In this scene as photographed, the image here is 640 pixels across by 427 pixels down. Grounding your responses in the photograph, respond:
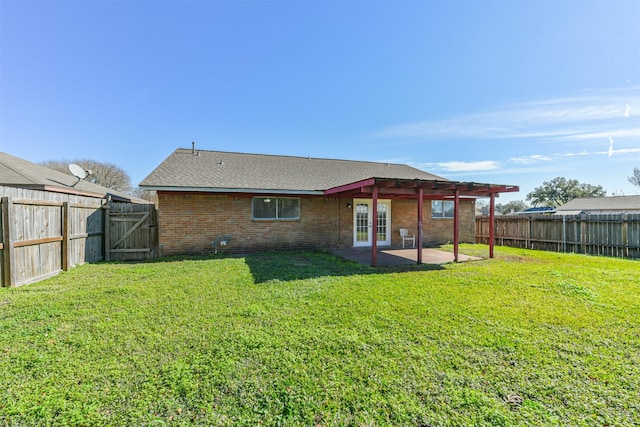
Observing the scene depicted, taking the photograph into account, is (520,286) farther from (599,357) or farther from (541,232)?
(541,232)

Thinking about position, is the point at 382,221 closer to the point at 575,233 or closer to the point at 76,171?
the point at 575,233

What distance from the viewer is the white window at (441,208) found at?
12.9m

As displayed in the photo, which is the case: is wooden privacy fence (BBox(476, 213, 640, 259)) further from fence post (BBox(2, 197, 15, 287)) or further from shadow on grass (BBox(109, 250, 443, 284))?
fence post (BBox(2, 197, 15, 287))

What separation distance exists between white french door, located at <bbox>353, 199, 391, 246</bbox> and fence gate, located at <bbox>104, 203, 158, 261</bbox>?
26.0 feet

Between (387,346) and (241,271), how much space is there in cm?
477

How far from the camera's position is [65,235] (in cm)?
680

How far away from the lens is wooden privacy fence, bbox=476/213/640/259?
9844mm

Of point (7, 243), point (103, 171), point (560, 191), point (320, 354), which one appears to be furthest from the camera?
point (560, 191)

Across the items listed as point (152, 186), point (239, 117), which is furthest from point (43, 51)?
point (239, 117)

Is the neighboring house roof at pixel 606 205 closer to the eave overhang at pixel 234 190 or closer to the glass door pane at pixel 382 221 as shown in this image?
the glass door pane at pixel 382 221

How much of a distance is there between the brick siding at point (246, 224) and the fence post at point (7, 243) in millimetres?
4177

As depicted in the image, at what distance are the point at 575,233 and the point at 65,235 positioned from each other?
17.8 meters

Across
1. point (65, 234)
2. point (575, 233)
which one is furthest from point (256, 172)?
point (575, 233)

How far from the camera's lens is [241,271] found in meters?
6.88
